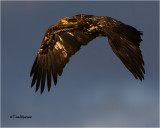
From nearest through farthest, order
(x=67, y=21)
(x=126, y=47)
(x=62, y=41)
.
→ (x=126, y=47)
(x=67, y=21)
(x=62, y=41)

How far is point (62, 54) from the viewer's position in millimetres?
14367

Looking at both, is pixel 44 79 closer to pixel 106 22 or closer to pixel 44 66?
pixel 44 66

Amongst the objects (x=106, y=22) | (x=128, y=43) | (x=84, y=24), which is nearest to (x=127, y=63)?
(x=128, y=43)

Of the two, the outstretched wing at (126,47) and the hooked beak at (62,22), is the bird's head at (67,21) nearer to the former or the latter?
the hooked beak at (62,22)

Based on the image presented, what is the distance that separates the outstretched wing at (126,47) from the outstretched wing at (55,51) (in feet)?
7.71

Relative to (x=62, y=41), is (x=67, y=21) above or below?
above

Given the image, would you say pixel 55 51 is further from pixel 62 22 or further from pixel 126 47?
pixel 126 47

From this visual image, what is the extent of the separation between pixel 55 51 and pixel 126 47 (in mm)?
4590

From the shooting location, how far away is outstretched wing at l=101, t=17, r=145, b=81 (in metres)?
9.94

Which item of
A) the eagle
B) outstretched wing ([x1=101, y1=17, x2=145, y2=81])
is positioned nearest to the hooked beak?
the eagle

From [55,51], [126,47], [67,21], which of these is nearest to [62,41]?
[55,51]

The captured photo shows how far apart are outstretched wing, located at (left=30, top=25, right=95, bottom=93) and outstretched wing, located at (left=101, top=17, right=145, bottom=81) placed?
2.35 metres

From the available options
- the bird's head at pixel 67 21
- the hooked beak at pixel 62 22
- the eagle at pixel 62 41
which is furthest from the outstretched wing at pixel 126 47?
the hooked beak at pixel 62 22

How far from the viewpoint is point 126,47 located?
10531 mm
